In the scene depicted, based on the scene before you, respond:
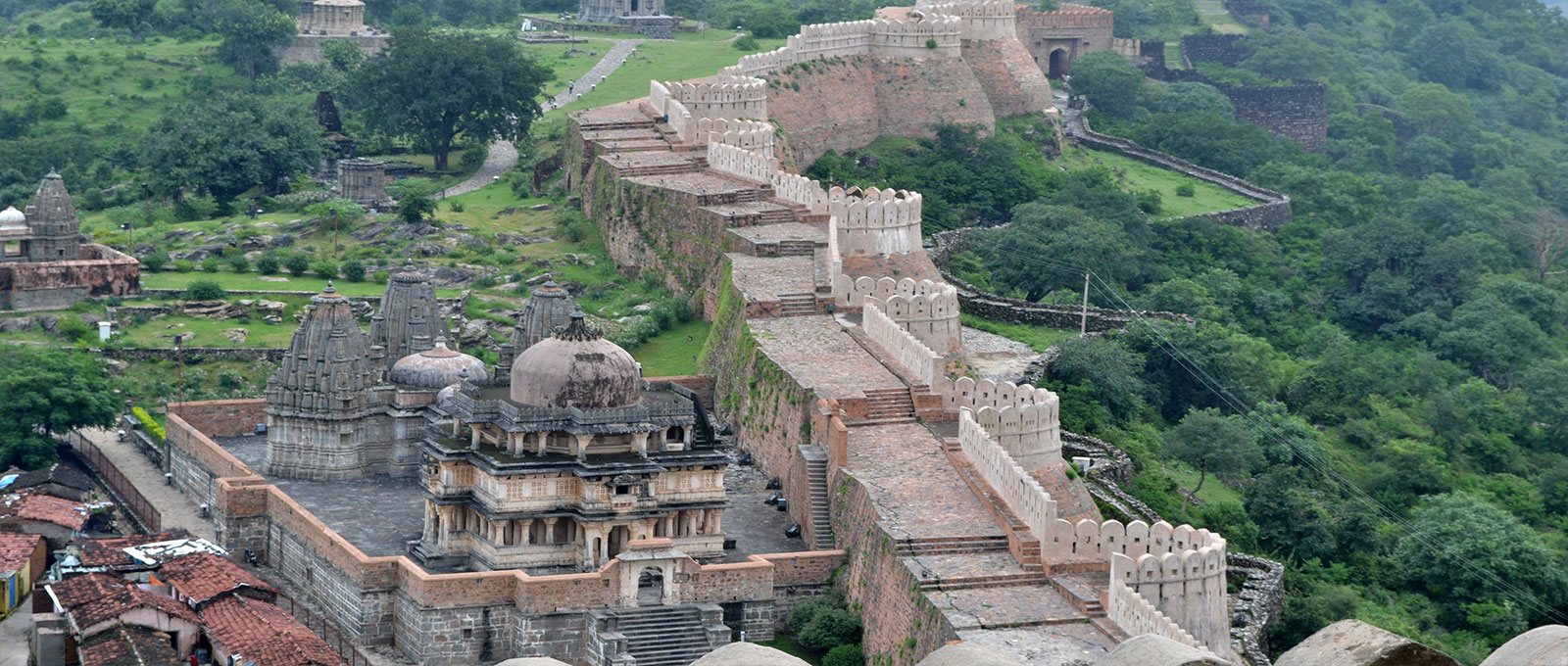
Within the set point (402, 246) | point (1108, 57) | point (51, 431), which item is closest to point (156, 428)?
point (51, 431)

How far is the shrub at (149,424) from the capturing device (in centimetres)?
6381

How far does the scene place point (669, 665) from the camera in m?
47.7

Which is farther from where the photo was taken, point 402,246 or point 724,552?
point 402,246

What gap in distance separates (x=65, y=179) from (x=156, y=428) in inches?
1026

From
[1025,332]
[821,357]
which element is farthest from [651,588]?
[1025,332]

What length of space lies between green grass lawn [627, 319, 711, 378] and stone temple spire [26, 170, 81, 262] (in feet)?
56.3

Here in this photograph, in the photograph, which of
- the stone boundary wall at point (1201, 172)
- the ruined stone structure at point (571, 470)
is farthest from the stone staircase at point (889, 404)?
the stone boundary wall at point (1201, 172)

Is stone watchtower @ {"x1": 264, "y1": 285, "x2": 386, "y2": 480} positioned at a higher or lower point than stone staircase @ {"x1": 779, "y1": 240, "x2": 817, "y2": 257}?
lower

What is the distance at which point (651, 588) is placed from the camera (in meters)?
49.2

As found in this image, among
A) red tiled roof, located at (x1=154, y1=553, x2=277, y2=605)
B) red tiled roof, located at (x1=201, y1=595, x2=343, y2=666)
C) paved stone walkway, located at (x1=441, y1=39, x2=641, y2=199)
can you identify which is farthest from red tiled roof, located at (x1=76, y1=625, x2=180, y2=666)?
paved stone walkway, located at (x1=441, y1=39, x2=641, y2=199)

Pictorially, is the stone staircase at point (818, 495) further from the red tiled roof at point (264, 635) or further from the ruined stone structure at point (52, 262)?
the ruined stone structure at point (52, 262)

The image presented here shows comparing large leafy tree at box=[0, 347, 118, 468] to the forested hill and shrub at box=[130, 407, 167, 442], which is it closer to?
shrub at box=[130, 407, 167, 442]

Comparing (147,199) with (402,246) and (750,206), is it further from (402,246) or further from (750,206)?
(750,206)

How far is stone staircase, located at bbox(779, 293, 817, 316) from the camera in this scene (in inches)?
2427
